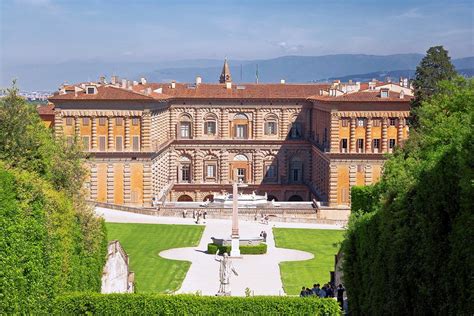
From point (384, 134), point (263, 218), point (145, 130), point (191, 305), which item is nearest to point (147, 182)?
point (145, 130)

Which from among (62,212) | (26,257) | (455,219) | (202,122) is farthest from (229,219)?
(455,219)

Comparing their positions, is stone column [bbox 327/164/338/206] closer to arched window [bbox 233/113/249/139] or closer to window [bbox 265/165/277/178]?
window [bbox 265/165/277/178]

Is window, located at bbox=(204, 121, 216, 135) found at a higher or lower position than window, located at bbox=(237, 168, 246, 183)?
higher

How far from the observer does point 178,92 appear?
8381 cm

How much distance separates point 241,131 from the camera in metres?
83.8

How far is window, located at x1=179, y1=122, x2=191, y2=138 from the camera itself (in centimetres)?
8319

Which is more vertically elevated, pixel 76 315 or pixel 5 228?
pixel 5 228

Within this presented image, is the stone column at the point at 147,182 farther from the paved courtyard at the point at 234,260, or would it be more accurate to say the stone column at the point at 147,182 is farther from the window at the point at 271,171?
the window at the point at 271,171

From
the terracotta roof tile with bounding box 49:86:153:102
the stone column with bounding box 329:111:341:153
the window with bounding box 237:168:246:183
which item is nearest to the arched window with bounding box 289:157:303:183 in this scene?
the window with bounding box 237:168:246:183

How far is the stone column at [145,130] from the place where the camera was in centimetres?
6800

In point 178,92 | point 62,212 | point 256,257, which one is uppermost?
point 178,92

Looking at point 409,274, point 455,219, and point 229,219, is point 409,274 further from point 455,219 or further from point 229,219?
point 229,219

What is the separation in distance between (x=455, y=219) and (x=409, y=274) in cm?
336

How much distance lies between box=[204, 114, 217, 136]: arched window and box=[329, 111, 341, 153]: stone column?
17371 millimetres
